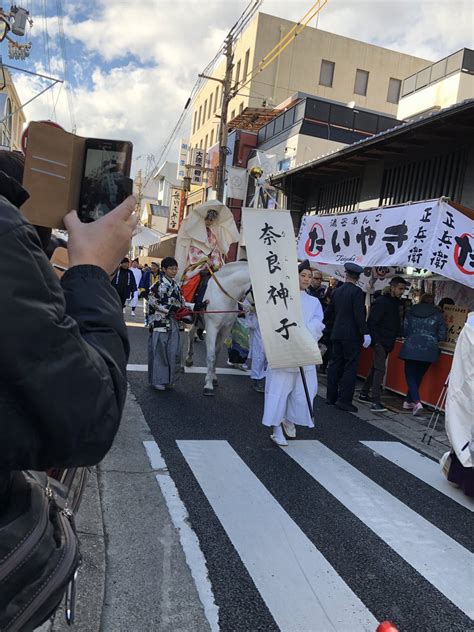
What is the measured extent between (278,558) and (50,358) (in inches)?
115

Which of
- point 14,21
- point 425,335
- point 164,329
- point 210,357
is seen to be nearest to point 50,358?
point 164,329

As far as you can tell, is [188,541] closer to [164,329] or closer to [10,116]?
[164,329]

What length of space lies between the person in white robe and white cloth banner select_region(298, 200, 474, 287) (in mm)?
2291

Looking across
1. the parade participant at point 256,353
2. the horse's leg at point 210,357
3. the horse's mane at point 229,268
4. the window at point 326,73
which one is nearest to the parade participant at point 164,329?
the horse's leg at point 210,357

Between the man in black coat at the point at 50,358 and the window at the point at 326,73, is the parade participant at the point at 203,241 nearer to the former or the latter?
the man in black coat at the point at 50,358

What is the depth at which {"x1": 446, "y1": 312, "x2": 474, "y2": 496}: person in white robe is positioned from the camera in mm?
4406

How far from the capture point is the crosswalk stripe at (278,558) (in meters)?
2.74

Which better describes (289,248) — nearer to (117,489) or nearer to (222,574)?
A: (117,489)

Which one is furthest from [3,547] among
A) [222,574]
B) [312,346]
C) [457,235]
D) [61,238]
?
[457,235]

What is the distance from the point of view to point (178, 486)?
4223 millimetres

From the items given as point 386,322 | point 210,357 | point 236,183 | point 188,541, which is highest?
point 236,183

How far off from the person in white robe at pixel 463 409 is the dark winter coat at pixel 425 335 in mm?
2952

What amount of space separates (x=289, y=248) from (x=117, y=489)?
317cm

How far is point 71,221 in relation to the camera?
1239 mm
